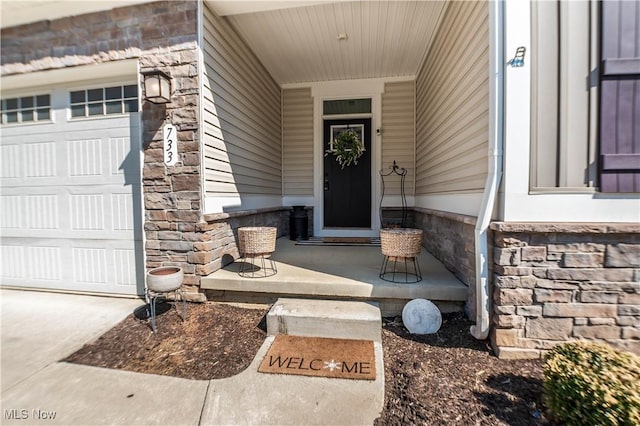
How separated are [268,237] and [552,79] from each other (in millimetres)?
2454

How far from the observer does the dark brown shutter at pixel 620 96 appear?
68.6 inches

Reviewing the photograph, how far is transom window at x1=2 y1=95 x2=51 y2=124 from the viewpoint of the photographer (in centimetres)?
326

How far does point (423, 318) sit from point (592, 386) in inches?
40.4

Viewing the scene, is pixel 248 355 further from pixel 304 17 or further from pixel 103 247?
pixel 304 17

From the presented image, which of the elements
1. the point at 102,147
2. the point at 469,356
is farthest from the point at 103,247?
the point at 469,356

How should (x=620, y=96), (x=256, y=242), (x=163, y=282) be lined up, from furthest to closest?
(x=256, y=242)
(x=163, y=282)
(x=620, y=96)

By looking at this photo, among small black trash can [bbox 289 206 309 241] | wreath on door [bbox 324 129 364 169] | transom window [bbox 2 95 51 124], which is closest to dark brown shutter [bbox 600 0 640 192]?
wreath on door [bbox 324 129 364 169]

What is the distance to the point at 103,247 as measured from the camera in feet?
10.1

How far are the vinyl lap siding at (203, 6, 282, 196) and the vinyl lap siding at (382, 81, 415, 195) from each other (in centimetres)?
192

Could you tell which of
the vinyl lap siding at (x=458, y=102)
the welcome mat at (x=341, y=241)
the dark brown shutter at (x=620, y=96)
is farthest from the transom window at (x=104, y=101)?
the dark brown shutter at (x=620, y=96)

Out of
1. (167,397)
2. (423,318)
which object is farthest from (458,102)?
(167,397)

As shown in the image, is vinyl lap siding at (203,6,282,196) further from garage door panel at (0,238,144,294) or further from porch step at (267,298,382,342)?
porch step at (267,298,382,342)

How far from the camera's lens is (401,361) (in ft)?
6.22

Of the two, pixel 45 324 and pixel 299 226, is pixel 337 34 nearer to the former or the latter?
pixel 299 226
